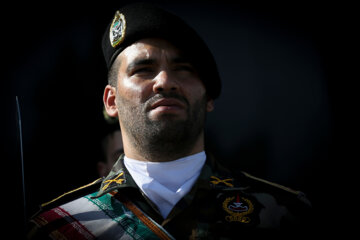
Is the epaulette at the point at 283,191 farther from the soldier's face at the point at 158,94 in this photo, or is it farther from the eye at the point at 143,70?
the eye at the point at 143,70

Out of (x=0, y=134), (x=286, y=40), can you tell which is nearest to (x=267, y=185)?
(x=286, y=40)

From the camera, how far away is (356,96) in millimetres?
2807

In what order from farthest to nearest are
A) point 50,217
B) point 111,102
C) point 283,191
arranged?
point 111,102, point 283,191, point 50,217

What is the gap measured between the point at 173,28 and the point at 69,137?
168 cm

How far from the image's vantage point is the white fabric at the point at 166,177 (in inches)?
60.8

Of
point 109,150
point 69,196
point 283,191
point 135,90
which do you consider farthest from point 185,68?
point 109,150

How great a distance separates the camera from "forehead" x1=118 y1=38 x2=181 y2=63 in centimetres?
172

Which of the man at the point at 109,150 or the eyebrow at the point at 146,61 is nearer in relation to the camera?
the eyebrow at the point at 146,61

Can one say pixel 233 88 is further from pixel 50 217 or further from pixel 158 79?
pixel 50 217

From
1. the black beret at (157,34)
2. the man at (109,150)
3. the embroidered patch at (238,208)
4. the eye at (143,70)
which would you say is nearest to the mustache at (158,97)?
the eye at (143,70)

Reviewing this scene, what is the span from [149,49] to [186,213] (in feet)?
3.10

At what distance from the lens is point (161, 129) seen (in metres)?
1.62

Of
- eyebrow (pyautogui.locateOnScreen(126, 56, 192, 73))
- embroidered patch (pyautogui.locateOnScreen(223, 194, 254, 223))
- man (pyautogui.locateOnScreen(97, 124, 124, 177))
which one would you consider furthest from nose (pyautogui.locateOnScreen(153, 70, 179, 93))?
man (pyautogui.locateOnScreen(97, 124, 124, 177))

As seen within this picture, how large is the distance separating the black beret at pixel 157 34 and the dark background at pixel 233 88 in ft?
3.86
